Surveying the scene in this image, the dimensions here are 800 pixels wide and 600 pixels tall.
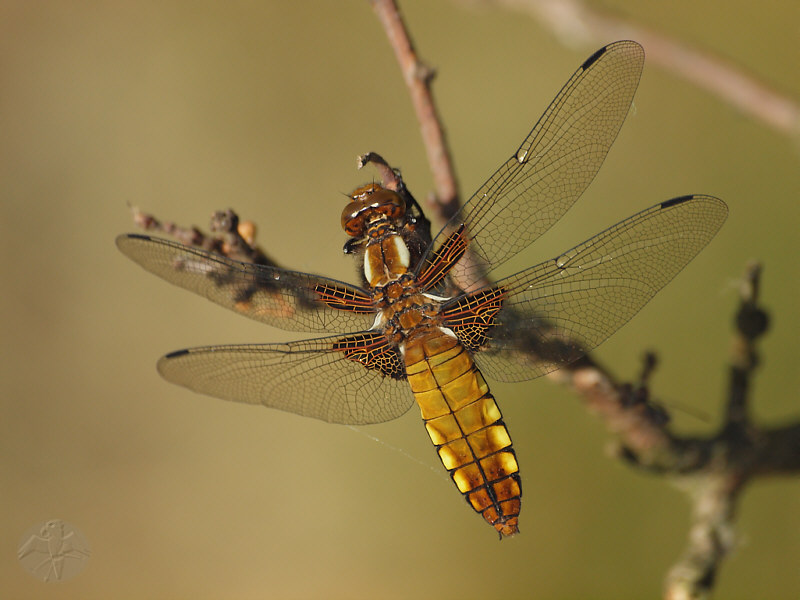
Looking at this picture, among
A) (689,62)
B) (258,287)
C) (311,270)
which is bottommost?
(258,287)

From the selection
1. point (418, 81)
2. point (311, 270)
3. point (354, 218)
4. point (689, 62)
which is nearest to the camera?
point (418, 81)

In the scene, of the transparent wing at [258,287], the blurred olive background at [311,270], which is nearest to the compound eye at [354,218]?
the transparent wing at [258,287]

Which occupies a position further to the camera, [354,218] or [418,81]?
[354,218]

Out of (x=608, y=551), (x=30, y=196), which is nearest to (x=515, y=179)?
(x=608, y=551)

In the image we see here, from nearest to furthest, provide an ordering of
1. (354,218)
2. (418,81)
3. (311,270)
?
(418,81) → (354,218) → (311,270)

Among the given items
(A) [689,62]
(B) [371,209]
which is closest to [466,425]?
(B) [371,209]

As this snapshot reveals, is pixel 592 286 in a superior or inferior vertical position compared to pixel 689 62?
inferior

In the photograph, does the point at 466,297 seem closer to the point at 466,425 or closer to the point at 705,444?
the point at 466,425
